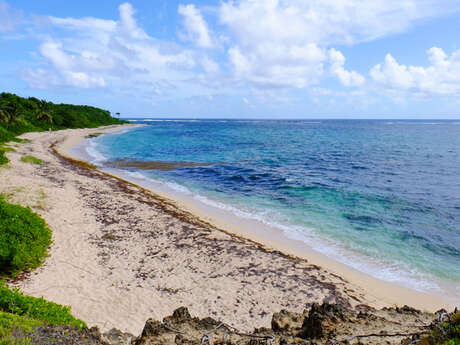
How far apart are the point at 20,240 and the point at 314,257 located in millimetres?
10394

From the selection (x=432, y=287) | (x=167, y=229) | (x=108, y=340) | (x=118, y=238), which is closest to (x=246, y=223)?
(x=167, y=229)

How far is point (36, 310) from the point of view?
19.1ft

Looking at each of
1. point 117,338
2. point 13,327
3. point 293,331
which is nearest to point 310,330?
point 293,331

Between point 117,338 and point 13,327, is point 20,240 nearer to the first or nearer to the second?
point 13,327

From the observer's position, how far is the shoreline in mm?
8992

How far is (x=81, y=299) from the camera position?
780cm

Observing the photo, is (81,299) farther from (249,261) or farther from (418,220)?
(418,220)

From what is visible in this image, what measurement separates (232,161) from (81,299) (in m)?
28.9

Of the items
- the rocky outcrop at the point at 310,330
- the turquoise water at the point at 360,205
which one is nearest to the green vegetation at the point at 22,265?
the rocky outcrop at the point at 310,330

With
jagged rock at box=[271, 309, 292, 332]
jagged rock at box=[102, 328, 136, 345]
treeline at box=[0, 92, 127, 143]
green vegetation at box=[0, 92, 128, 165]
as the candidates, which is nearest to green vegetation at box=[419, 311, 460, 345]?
jagged rock at box=[271, 309, 292, 332]

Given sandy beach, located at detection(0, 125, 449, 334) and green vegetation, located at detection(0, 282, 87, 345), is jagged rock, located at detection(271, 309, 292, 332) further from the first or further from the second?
green vegetation, located at detection(0, 282, 87, 345)

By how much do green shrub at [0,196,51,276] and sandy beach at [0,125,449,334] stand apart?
0.42m

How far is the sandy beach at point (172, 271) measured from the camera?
7809 mm

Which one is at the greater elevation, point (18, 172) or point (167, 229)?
point (18, 172)
